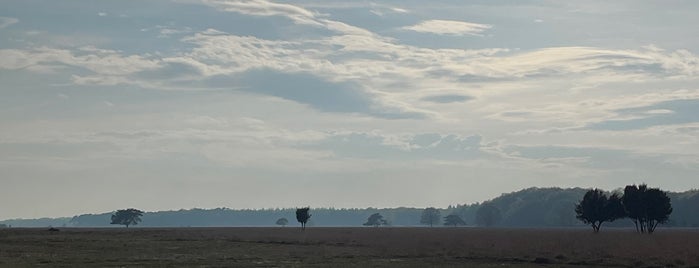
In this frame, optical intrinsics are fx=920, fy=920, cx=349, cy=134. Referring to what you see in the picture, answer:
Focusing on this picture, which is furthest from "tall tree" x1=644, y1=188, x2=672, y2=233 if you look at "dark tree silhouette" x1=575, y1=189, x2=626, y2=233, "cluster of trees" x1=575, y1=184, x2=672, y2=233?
"dark tree silhouette" x1=575, y1=189, x2=626, y2=233

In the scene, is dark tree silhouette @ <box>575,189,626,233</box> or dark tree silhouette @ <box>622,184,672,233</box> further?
dark tree silhouette @ <box>575,189,626,233</box>

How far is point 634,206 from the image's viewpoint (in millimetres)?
107812

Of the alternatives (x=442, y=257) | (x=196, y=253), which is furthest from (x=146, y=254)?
(x=442, y=257)

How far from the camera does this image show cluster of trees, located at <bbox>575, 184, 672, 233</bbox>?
10612cm

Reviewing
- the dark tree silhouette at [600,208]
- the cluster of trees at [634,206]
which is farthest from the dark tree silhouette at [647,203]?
the dark tree silhouette at [600,208]

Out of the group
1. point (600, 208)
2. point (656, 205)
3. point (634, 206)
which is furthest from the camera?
point (600, 208)

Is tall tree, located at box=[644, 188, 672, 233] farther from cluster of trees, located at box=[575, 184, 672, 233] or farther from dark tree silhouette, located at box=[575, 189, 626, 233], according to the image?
dark tree silhouette, located at box=[575, 189, 626, 233]

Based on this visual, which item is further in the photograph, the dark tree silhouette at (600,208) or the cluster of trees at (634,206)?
the dark tree silhouette at (600,208)

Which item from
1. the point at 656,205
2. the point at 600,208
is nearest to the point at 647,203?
the point at 656,205

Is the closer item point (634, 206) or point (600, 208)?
point (634, 206)

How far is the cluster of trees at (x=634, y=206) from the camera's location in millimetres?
106125

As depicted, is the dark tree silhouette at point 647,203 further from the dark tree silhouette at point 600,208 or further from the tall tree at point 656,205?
the dark tree silhouette at point 600,208

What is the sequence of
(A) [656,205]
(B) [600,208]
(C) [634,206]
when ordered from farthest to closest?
(B) [600,208], (C) [634,206], (A) [656,205]

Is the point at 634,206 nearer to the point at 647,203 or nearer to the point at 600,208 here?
the point at 647,203
